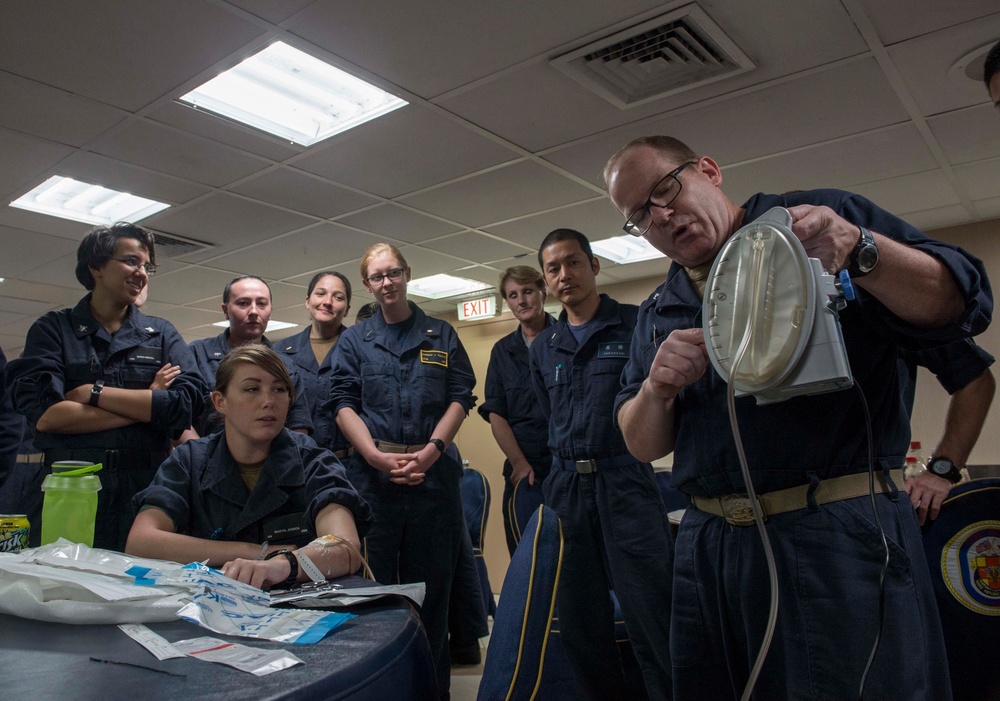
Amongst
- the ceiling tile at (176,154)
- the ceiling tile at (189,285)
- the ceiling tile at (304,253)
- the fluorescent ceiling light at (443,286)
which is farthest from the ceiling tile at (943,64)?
the ceiling tile at (189,285)

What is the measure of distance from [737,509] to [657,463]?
491cm

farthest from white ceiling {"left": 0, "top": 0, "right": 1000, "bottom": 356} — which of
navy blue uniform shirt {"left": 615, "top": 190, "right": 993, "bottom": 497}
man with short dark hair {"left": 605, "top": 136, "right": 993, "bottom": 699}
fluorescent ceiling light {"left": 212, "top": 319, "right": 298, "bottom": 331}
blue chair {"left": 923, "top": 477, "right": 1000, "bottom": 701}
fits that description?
fluorescent ceiling light {"left": 212, "top": 319, "right": 298, "bottom": 331}

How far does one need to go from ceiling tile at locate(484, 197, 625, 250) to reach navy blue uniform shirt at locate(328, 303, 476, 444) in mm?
1641

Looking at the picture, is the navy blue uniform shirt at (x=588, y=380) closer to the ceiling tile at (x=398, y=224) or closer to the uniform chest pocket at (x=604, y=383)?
the uniform chest pocket at (x=604, y=383)

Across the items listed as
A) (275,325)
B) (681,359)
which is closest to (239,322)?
(681,359)

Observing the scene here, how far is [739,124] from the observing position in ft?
10.00

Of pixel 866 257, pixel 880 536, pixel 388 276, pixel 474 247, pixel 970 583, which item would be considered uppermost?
pixel 474 247

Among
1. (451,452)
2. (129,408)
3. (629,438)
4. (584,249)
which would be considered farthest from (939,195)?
(129,408)

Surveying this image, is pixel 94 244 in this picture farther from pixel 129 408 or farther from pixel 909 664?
pixel 909 664

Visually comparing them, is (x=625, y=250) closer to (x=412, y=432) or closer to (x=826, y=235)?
(x=412, y=432)

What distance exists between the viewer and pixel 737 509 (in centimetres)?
109

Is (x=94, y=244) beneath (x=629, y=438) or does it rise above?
above

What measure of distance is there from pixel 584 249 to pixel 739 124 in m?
1.16

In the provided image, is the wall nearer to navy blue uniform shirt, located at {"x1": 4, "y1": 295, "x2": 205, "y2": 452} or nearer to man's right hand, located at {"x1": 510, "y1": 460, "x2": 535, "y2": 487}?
man's right hand, located at {"x1": 510, "y1": 460, "x2": 535, "y2": 487}
